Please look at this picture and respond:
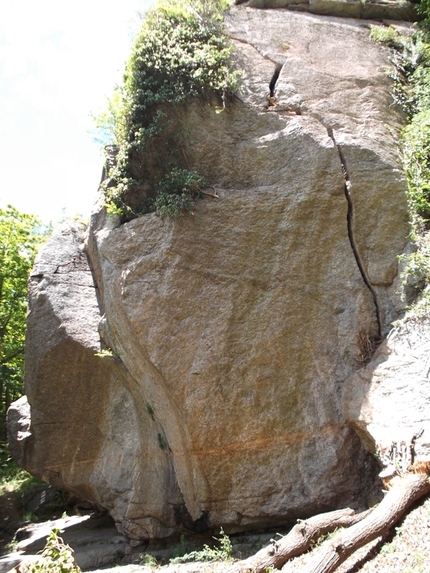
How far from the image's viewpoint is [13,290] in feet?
60.4

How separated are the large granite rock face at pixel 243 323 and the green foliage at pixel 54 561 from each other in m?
3.27

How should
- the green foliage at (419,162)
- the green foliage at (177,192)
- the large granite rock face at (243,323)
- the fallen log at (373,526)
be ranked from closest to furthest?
the fallen log at (373,526), the large granite rock face at (243,323), the green foliage at (419,162), the green foliage at (177,192)

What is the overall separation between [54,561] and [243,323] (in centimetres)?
464

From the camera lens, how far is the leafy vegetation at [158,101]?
9.77 meters

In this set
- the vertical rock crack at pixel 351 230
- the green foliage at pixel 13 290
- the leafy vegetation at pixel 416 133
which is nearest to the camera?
the leafy vegetation at pixel 416 133

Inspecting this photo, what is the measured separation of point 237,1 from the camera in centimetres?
1312

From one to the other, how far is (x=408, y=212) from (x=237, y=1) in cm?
831

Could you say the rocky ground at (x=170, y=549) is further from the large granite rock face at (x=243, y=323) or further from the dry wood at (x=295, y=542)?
the large granite rock face at (x=243, y=323)

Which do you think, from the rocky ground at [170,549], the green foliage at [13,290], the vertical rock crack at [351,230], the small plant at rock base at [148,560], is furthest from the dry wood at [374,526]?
the green foliage at [13,290]

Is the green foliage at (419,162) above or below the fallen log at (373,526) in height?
above

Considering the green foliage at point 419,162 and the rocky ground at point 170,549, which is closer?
the rocky ground at point 170,549

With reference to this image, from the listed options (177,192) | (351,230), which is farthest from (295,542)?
(177,192)

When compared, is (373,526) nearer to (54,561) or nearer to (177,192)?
(54,561)

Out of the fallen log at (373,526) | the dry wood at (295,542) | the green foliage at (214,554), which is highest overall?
the fallen log at (373,526)
